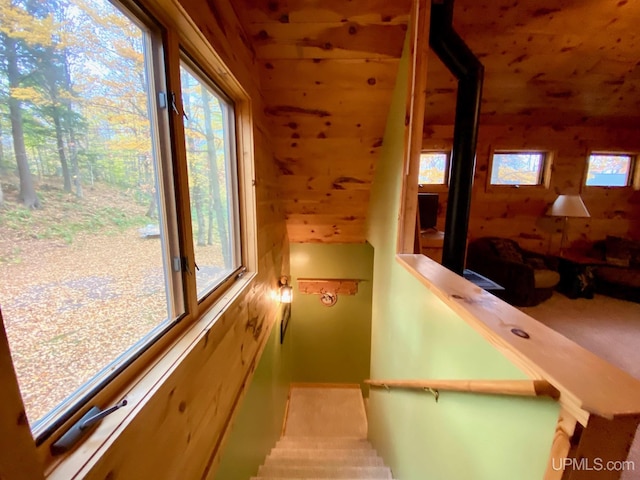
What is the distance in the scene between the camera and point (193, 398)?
1012 mm

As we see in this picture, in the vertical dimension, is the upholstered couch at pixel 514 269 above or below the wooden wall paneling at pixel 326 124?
below

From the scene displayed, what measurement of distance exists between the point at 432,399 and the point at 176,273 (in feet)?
4.14

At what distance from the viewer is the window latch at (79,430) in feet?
1.81

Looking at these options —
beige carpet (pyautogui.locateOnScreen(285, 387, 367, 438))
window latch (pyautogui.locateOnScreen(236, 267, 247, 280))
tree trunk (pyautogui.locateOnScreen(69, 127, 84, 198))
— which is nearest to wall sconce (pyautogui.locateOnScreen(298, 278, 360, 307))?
beige carpet (pyautogui.locateOnScreen(285, 387, 367, 438))

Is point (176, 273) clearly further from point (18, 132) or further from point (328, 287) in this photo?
point (328, 287)

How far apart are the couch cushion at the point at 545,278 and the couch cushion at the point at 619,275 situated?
2.48ft

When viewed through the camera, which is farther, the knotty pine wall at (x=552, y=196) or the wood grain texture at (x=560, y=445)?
the knotty pine wall at (x=552, y=196)

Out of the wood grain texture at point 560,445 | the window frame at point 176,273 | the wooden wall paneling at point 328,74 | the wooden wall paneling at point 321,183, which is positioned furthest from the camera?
the wooden wall paneling at point 321,183

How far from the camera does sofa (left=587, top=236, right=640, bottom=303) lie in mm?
→ 3314

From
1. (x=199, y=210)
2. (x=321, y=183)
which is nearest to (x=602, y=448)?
(x=199, y=210)

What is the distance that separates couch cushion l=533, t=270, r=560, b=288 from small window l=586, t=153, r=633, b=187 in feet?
6.72

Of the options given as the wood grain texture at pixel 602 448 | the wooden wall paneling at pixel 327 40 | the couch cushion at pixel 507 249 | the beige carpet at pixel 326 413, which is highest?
the wooden wall paneling at pixel 327 40

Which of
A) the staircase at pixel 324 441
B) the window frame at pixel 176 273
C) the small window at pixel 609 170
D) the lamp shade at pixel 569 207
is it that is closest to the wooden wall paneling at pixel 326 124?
the window frame at pixel 176 273

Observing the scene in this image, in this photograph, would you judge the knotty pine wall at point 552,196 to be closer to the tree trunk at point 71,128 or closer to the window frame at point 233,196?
the window frame at point 233,196
